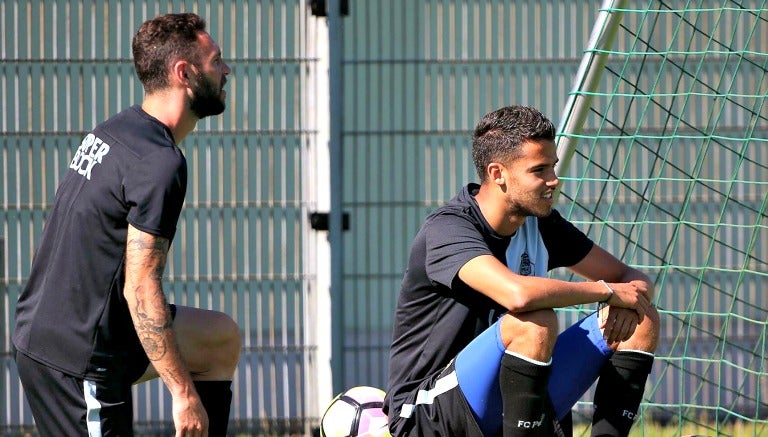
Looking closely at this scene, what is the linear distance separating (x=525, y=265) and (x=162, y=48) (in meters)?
1.44

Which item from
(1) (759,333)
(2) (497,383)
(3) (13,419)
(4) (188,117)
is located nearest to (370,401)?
(2) (497,383)

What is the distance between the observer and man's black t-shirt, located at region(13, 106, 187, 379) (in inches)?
148

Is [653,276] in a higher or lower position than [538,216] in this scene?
lower

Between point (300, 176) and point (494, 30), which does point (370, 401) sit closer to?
point (300, 176)

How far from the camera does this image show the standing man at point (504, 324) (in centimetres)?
389

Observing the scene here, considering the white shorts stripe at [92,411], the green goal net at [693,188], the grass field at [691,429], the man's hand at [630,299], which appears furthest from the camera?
the green goal net at [693,188]

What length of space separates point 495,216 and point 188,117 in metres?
1.08

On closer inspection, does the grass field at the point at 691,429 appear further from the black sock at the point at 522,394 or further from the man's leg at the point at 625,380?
the black sock at the point at 522,394

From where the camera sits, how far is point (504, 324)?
3.90 m

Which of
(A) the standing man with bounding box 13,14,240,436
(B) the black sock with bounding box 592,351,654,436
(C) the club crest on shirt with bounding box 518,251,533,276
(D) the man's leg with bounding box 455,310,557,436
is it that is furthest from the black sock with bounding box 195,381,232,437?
(B) the black sock with bounding box 592,351,654,436

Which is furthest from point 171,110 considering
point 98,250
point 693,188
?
point 693,188

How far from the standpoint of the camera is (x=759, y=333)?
6.56 meters

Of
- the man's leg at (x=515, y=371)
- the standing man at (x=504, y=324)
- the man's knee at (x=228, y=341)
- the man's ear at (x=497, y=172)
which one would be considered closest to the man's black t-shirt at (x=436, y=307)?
the standing man at (x=504, y=324)

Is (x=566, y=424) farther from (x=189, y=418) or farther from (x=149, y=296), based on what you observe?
(x=149, y=296)
